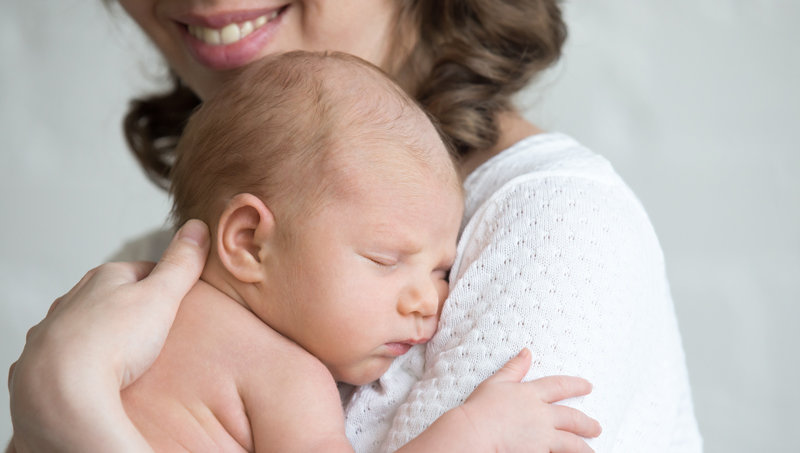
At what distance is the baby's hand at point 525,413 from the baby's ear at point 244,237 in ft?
1.08

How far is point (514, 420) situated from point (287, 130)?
47cm

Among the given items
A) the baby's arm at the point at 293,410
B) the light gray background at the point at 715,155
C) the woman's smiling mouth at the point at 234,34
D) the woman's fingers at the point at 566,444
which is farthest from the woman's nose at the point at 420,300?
the light gray background at the point at 715,155

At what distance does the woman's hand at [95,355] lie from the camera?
96cm

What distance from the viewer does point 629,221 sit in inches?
50.1

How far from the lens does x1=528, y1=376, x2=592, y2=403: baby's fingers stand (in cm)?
104

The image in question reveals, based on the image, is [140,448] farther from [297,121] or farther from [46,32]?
[46,32]

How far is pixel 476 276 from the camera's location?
1.18m

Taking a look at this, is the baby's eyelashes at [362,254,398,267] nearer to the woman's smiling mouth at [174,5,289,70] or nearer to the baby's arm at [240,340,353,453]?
the baby's arm at [240,340,353,453]

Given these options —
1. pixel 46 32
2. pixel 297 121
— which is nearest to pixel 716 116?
pixel 297 121

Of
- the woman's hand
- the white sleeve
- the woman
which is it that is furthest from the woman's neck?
the woman's hand

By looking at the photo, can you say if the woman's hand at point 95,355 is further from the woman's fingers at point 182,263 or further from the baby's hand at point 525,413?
the baby's hand at point 525,413

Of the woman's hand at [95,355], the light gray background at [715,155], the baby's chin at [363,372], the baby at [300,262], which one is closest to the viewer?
the woman's hand at [95,355]

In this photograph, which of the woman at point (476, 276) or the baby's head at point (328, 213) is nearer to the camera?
the woman at point (476, 276)

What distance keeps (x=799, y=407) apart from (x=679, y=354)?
54.1 inches
